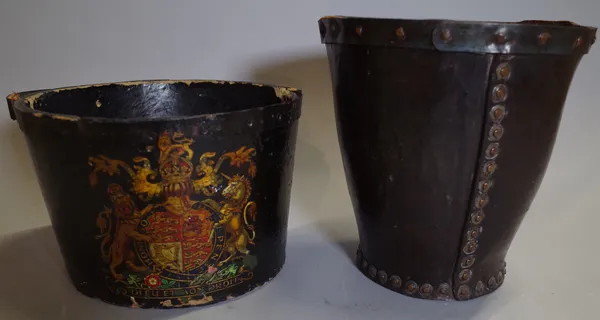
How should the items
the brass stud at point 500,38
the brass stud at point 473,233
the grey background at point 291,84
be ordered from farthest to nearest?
the grey background at point 291,84, the brass stud at point 473,233, the brass stud at point 500,38

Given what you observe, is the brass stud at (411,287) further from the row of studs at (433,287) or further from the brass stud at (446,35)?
the brass stud at (446,35)

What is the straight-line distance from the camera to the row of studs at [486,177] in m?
0.58

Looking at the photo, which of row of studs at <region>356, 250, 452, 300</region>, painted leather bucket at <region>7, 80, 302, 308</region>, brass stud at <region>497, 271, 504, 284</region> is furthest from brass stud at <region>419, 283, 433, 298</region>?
painted leather bucket at <region>7, 80, 302, 308</region>

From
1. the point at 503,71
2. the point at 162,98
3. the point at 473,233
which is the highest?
the point at 503,71

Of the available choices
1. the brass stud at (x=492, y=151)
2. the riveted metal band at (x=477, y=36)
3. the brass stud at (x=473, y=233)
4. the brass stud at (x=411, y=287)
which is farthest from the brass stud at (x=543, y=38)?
the brass stud at (x=411, y=287)

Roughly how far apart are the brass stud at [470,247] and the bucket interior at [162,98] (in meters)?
0.35

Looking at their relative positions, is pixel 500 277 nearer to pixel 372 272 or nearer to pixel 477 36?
pixel 372 272

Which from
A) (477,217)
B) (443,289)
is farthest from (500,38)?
(443,289)

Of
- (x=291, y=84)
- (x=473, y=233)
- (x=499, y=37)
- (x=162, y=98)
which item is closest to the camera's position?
(x=499, y=37)

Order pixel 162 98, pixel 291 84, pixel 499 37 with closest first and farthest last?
1. pixel 499 37
2. pixel 162 98
3. pixel 291 84

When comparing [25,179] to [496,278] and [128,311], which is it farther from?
[496,278]

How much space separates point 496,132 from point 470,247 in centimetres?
16

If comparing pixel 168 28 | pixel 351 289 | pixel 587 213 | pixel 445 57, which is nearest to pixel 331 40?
pixel 445 57

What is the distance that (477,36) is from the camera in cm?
56
